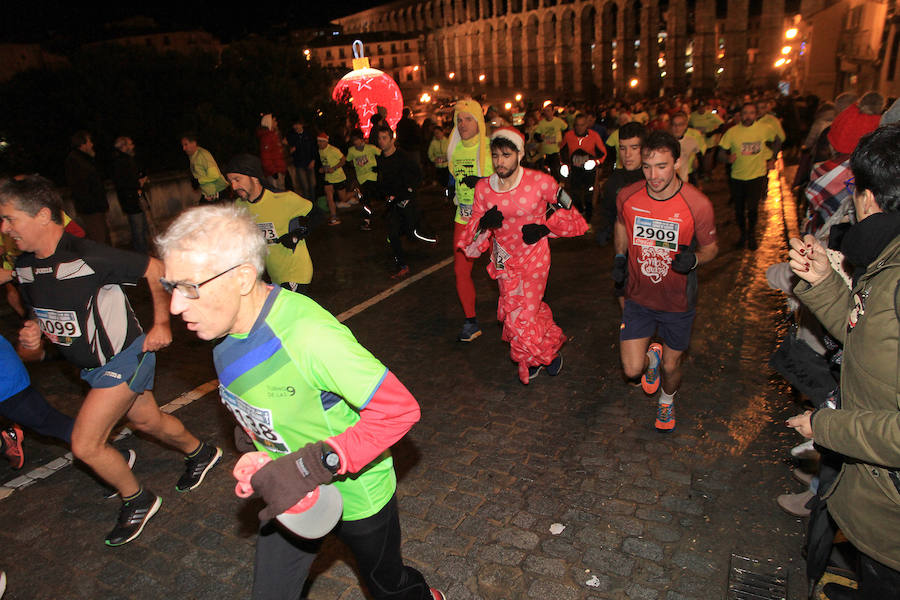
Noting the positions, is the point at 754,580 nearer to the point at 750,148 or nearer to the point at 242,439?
the point at 242,439

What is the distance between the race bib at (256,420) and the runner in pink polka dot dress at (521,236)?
3224mm

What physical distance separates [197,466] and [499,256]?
3.16 metres

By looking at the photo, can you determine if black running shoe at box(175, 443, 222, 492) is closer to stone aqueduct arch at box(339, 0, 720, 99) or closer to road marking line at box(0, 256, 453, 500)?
road marking line at box(0, 256, 453, 500)

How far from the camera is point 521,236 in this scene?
205 inches

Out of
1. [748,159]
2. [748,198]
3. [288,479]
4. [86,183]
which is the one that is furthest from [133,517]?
[748,198]

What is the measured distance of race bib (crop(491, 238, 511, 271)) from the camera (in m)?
5.33

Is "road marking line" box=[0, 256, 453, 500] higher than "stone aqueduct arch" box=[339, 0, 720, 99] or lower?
lower

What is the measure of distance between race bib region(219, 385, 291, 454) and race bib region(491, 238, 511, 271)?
3391mm

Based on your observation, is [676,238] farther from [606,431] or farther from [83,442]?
[83,442]

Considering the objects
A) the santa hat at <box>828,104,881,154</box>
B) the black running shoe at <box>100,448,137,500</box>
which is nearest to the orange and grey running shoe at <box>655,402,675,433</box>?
the santa hat at <box>828,104,881,154</box>

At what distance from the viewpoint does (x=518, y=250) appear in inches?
206

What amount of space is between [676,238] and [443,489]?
2527 mm

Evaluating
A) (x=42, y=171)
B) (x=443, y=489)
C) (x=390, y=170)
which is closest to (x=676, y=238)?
(x=443, y=489)

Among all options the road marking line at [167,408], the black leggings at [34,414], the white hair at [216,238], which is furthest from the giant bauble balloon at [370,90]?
the white hair at [216,238]
